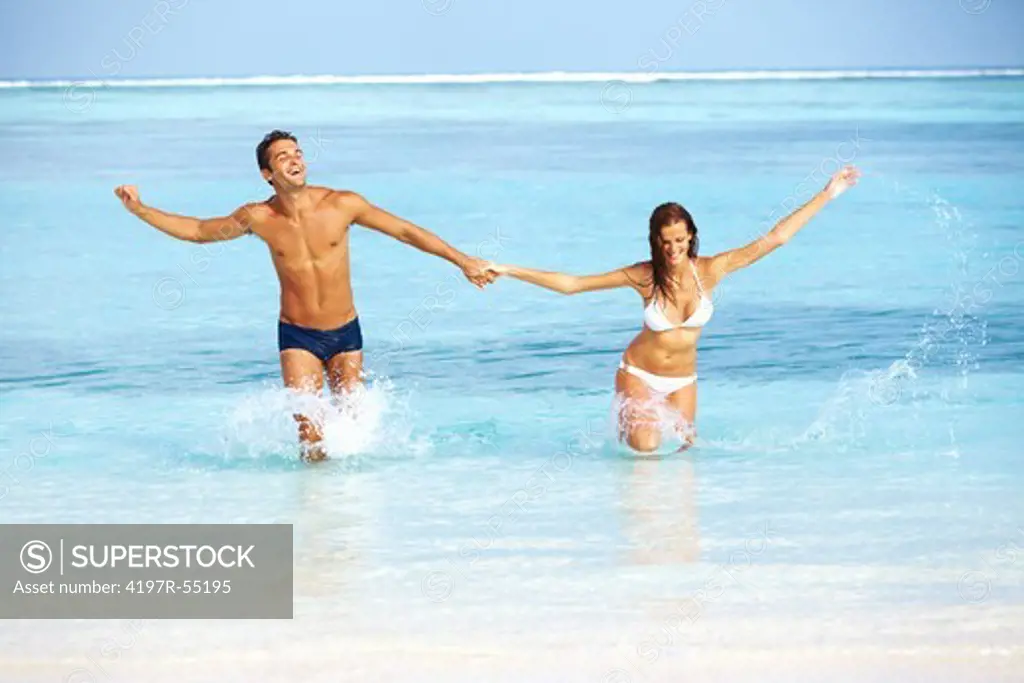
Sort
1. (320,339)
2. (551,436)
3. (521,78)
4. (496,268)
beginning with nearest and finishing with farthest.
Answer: (496,268)
(320,339)
(551,436)
(521,78)

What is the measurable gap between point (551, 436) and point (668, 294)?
89 centimetres

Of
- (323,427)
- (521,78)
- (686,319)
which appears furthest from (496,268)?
(521,78)

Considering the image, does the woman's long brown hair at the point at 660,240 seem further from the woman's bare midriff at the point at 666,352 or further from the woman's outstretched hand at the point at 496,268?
the woman's outstretched hand at the point at 496,268

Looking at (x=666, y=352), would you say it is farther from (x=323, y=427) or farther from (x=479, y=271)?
(x=323, y=427)

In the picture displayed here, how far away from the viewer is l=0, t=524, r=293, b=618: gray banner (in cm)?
511

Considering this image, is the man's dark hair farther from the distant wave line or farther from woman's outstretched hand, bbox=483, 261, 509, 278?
the distant wave line

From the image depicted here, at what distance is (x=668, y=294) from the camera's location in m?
6.54

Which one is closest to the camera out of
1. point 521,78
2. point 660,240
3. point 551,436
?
point 660,240

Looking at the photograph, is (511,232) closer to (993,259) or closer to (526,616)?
(993,259)

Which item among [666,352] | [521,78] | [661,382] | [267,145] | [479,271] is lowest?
[661,382]

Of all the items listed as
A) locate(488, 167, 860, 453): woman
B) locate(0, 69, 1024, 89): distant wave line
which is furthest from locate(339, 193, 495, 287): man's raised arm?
locate(0, 69, 1024, 89): distant wave line

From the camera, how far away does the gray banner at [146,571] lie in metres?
5.11

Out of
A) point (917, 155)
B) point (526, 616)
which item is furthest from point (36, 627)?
point (917, 155)

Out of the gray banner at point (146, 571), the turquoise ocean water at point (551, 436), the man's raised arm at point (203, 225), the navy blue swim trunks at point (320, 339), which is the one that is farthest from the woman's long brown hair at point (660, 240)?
the gray banner at point (146, 571)
